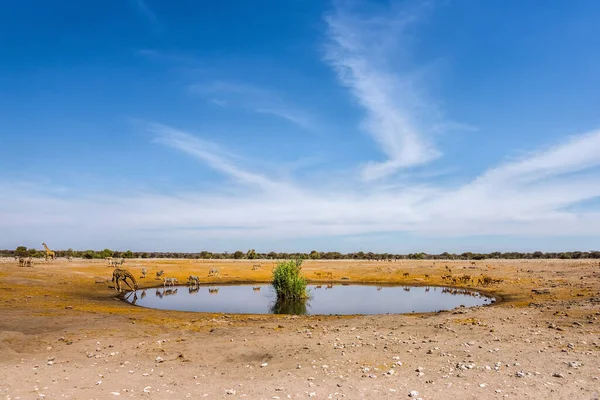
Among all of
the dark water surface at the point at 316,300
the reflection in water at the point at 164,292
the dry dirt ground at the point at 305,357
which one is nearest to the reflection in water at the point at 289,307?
the dark water surface at the point at 316,300

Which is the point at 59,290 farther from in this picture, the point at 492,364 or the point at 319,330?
the point at 492,364

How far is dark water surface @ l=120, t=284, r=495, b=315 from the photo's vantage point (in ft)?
110

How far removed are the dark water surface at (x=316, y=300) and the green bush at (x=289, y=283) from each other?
1.14m

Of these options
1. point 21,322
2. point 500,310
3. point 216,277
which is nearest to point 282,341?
point 21,322

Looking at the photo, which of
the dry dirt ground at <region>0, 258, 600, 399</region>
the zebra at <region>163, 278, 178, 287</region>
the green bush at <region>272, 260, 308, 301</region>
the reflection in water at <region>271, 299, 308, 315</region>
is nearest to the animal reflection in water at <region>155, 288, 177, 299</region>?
the zebra at <region>163, 278, 178, 287</region>

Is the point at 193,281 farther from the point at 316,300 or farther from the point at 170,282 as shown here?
the point at 316,300

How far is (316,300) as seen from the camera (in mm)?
40000

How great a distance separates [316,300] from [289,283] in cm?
388

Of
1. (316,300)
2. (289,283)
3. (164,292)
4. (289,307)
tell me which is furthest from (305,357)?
Result: (164,292)

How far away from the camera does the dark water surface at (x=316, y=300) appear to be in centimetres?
3350

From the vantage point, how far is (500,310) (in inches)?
983

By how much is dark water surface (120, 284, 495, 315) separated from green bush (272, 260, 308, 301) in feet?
3.73

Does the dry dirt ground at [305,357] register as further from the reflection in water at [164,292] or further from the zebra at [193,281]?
the zebra at [193,281]

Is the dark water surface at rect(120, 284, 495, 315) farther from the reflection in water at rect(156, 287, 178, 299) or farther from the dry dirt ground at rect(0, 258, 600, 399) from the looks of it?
the dry dirt ground at rect(0, 258, 600, 399)
